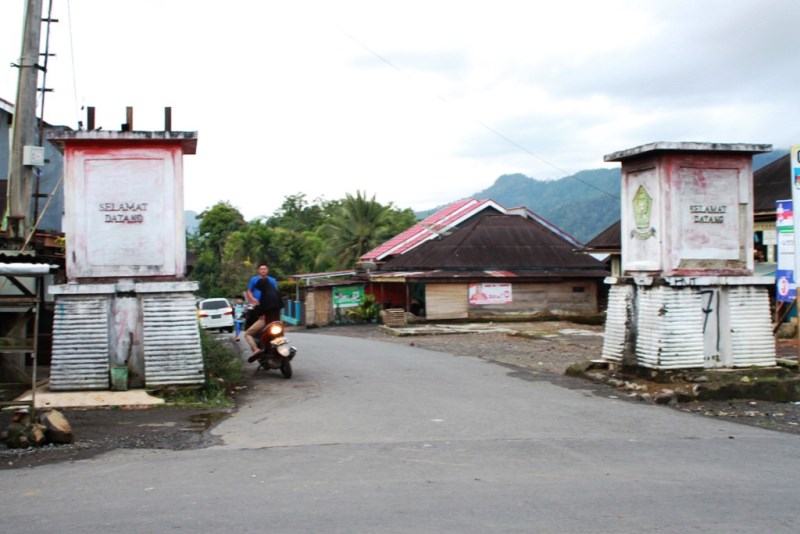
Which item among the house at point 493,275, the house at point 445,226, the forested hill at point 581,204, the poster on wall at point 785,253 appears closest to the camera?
the poster on wall at point 785,253

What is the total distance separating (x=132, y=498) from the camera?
6.08 meters

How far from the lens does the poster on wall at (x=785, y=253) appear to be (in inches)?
548

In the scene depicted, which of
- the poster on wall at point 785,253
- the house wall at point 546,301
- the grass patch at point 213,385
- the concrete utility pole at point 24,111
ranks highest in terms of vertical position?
the concrete utility pole at point 24,111

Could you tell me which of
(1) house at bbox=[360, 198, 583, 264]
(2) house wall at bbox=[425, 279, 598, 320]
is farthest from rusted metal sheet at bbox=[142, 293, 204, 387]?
(1) house at bbox=[360, 198, 583, 264]

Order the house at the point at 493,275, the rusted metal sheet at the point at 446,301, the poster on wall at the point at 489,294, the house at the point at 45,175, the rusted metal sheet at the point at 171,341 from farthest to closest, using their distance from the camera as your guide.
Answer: the poster on wall at the point at 489,294
the house at the point at 493,275
the rusted metal sheet at the point at 446,301
the house at the point at 45,175
the rusted metal sheet at the point at 171,341

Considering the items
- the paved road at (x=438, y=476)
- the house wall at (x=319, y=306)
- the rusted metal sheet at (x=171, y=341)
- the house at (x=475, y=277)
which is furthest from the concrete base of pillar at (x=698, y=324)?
the house wall at (x=319, y=306)

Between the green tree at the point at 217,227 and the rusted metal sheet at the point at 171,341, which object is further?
the green tree at the point at 217,227

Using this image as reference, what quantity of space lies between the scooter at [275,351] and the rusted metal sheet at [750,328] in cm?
730

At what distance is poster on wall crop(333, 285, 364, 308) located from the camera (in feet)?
124

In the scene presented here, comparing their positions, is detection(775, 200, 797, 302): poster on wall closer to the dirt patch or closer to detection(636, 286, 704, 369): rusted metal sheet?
the dirt patch

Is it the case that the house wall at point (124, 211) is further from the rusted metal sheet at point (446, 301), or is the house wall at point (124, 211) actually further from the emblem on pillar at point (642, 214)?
the rusted metal sheet at point (446, 301)

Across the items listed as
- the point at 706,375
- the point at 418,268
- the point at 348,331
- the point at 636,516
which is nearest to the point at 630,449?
the point at 636,516

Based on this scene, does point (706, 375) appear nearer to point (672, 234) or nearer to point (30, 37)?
point (672, 234)

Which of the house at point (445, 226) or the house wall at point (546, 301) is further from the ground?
the house at point (445, 226)
